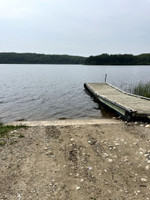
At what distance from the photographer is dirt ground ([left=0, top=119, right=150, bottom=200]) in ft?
13.5

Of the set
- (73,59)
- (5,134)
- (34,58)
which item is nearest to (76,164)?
(5,134)

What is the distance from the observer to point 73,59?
5999 inches

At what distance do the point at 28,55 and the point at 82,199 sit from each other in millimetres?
Result: 152541

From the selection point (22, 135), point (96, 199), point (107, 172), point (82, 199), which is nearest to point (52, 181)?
point (82, 199)

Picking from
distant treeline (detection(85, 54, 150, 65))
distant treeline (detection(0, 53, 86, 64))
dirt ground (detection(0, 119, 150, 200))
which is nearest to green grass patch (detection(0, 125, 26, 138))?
dirt ground (detection(0, 119, 150, 200))

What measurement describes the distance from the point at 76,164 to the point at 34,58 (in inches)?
5775

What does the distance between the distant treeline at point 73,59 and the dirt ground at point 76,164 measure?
382 ft

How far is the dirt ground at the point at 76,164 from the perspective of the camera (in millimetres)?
4109

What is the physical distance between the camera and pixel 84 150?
20.0 ft

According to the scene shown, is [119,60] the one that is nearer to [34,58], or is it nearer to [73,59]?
[73,59]

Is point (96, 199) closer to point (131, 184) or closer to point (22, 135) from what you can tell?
point (131, 184)

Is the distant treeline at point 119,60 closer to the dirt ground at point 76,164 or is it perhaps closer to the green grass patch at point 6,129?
the green grass patch at point 6,129

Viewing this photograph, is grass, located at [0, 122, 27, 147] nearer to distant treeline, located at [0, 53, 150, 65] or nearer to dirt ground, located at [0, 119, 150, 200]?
dirt ground, located at [0, 119, 150, 200]

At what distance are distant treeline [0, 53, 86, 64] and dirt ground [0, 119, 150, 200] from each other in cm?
14288
